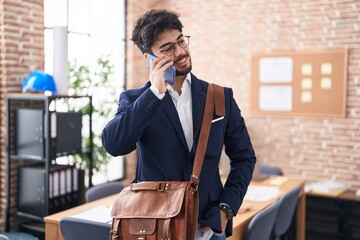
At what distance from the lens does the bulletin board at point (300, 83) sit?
5031mm

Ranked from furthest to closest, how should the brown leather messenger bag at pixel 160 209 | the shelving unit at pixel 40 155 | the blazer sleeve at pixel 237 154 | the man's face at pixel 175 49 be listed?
the shelving unit at pixel 40 155 < the blazer sleeve at pixel 237 154 < the man's face at pixel 175 49 < the brown leather messenger bag at pixel 160 209

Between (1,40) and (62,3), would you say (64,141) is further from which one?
(62,3)

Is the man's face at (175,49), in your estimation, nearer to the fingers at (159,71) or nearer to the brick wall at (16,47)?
the fingers at (159,71)

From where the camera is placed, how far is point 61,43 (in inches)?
150

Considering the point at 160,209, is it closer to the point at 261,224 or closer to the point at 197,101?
the point at 197,101

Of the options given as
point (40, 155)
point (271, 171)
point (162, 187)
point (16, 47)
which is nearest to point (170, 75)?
point (162, 187)

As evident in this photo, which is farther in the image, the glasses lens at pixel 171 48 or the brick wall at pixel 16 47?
the brick wall at pixel 16 47

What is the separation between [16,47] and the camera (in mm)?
3875

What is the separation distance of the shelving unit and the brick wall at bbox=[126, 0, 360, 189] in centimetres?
201

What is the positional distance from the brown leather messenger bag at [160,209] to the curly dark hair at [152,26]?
0.37m

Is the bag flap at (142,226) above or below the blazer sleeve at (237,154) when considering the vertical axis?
below

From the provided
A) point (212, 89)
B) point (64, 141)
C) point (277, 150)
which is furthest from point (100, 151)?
point (212, 89)

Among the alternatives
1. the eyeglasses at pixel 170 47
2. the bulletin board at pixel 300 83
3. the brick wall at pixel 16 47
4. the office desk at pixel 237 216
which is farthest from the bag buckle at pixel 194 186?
the bulletin board at pixel 300 83

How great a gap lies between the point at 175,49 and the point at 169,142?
0.35m
